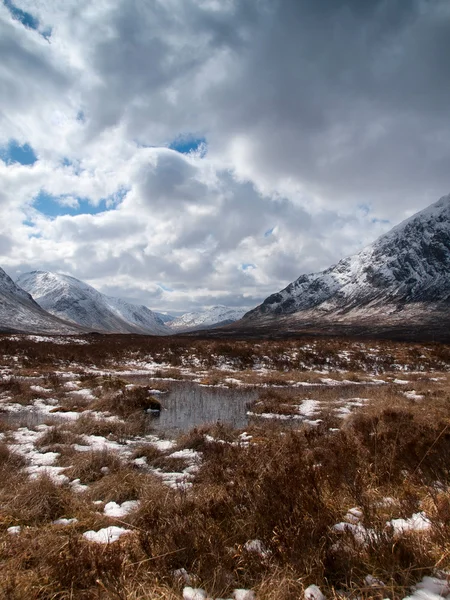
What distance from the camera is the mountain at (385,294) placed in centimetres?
12950

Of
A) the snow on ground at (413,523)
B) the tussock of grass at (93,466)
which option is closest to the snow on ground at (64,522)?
the tussock of grass at (93,466)

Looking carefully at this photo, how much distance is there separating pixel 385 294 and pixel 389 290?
16.6 ft

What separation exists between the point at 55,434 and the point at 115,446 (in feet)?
5.51

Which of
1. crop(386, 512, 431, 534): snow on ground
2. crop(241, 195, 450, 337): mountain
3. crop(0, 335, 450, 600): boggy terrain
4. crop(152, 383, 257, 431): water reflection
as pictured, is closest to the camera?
crop(0, 335, 450, 600): boggy terrain

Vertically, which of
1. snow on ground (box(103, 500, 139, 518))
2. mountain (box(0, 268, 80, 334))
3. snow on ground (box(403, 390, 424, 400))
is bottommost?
snow on ground (box(403, 390, 424, 400))

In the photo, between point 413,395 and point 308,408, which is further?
point 413,395

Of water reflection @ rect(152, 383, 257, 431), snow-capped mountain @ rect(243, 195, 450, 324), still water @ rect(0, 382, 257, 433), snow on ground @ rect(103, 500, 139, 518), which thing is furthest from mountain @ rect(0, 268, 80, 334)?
snow on ground @ rect(103, 500, 139, 518)

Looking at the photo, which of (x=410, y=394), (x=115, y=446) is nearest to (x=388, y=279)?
(x=410, y=394)

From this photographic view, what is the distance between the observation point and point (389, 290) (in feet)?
524

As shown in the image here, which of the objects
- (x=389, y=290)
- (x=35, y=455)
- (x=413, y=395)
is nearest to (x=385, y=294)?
(x=389, y=290)

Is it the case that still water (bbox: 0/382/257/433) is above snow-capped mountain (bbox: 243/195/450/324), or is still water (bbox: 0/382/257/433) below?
below

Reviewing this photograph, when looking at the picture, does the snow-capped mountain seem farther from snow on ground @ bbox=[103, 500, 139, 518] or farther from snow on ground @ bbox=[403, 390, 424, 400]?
snow on ground @ bbox=[103, 500, 139, 518]

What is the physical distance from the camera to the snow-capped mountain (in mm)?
137125

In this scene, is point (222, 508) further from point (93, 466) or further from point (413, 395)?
point (413, 395)
